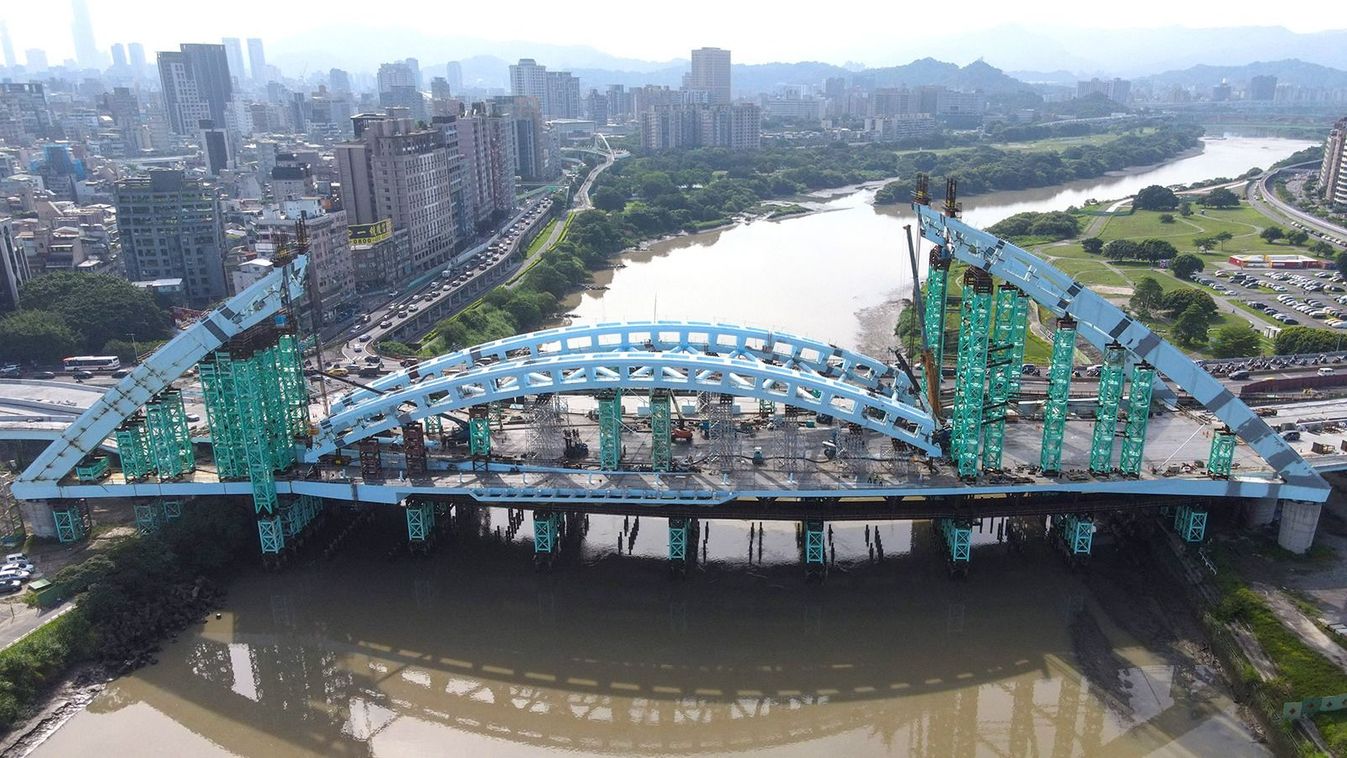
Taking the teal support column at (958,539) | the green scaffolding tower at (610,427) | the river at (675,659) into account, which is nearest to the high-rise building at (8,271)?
the river at (675,659)

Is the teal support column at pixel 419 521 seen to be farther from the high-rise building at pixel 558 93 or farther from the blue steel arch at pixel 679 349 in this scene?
the high-rise building at pixel 558 93

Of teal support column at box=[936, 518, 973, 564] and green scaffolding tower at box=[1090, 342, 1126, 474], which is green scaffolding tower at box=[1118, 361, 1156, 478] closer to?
green scaffolding tower at box=[1090, 342, 1126, 474]

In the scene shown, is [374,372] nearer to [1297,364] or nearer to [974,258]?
[974,258]

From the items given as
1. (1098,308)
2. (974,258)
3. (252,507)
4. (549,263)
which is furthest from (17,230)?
(1098,308)

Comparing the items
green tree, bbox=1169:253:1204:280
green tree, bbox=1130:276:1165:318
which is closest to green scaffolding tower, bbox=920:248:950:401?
green tree, bbox=1130:276:1165:318

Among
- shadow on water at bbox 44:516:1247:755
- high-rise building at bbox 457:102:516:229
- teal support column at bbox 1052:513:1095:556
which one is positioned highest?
high-rise building at bbox 457:102:516:229

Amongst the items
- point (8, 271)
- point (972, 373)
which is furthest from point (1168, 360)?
point (8, 271)
